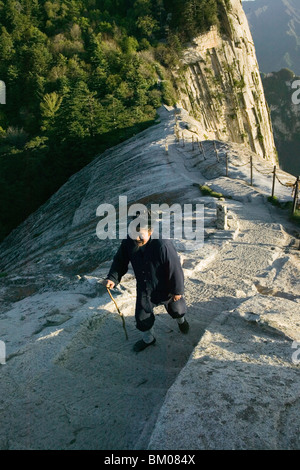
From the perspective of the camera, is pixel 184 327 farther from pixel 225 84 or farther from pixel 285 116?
pixel 285 116

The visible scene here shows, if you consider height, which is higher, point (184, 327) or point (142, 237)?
point (142, 237)

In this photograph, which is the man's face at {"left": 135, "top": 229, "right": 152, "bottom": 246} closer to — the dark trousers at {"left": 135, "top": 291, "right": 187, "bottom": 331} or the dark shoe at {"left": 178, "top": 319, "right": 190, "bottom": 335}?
the dark trousers at {"left": 135, "top": 291, "right": 187, "bottom": 331}

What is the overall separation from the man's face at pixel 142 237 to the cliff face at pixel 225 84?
104 ft

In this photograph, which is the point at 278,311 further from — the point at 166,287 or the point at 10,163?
the point at 10,163

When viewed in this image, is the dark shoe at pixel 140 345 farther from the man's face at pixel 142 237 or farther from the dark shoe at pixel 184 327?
→ the man's face at pixel 142 237

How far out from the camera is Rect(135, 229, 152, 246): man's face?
427 cm

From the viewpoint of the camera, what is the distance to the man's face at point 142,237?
427 centimetres

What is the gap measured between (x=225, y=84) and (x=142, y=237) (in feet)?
120

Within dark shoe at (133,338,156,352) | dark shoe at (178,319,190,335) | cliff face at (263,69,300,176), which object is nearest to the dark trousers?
dark shoe at (133,338,156,352)

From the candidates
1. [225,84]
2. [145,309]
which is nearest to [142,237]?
[145,309]

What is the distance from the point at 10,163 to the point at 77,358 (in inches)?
1070

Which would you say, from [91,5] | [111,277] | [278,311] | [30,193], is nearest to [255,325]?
[278,311]

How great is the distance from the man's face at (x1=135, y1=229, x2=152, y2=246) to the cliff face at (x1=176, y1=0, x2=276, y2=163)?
31.7 meters

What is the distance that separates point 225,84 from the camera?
3641 centimetres
